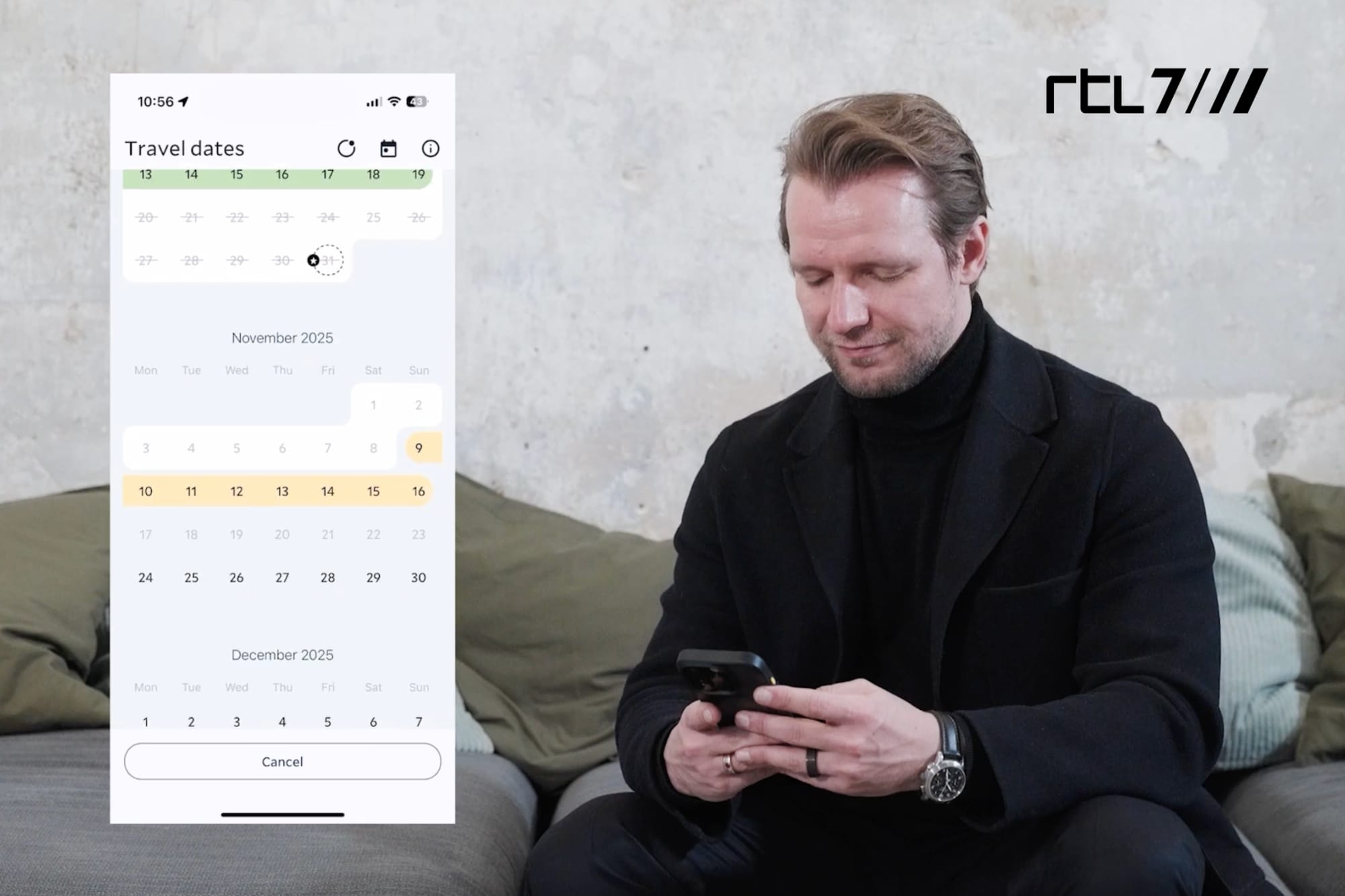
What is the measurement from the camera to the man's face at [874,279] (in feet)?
5.20

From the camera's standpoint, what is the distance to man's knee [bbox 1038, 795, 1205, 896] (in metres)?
1.28

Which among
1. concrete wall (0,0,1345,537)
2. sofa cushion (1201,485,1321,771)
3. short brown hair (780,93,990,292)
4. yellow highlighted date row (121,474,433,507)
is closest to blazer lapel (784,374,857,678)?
short brown hair (780,93,990,292)

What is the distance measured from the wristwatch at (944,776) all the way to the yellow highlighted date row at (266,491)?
2.30 ft

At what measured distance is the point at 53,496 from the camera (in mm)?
2428

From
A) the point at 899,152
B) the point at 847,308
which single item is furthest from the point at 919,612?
the point at 899,152

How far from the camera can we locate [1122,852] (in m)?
1.29

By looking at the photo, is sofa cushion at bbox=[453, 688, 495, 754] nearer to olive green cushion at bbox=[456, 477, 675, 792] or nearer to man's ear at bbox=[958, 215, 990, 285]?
olive green cushion at bbox=[456, 477, 675, 792]

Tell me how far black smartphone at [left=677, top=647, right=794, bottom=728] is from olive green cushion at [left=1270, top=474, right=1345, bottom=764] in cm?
109

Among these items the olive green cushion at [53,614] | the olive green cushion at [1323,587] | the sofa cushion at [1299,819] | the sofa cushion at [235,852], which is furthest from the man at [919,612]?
the olive green cushion at [53,614]

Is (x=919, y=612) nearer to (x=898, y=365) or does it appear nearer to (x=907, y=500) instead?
(x=907, y=500)

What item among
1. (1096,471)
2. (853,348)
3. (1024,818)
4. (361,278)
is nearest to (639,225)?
(361,278)

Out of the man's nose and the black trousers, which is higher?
the man's nose

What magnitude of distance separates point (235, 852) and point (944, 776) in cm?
84

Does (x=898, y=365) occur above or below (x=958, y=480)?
above
